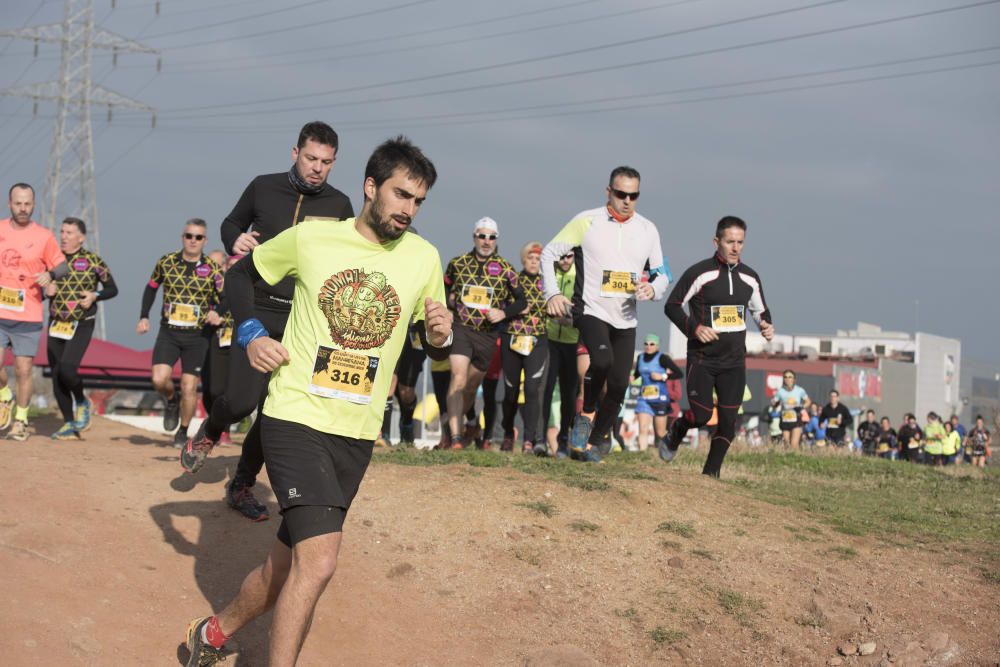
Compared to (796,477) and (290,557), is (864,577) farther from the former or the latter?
(796,477)

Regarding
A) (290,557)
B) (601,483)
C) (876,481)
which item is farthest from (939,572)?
(876,481)

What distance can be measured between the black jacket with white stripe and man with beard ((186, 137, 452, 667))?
552cm

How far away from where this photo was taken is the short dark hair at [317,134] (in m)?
7.47

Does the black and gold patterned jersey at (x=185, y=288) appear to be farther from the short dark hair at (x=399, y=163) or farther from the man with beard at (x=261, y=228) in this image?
the short dark hair at (x=399, y=163)

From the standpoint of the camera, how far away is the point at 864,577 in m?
7.48

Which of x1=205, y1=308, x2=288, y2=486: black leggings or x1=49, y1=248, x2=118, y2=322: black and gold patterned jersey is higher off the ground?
x1=49, y1=248, x2=118, y2=322: black and gold patterned jersey

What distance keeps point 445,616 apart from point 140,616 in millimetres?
1797

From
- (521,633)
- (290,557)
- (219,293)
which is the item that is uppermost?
(219,293)

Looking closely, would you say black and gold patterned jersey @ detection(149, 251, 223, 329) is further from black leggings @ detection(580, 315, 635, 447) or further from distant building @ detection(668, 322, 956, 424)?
distant building @ detection(668, 322, 956, 424)

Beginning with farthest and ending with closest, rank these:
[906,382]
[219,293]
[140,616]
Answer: [906,382]
[219,293]
[140,616]

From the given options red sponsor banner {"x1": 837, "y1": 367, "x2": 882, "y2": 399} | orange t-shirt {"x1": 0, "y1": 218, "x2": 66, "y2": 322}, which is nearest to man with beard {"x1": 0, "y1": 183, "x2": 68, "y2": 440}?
orange t-shirt {"x1": 0, "y1": 218, "x2": 66, "y2": 322}

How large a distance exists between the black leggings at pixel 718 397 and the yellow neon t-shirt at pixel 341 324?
223 inches

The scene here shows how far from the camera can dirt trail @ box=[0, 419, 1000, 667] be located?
21.0 ft

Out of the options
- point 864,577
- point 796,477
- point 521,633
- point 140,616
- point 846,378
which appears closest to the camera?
point 140,616
